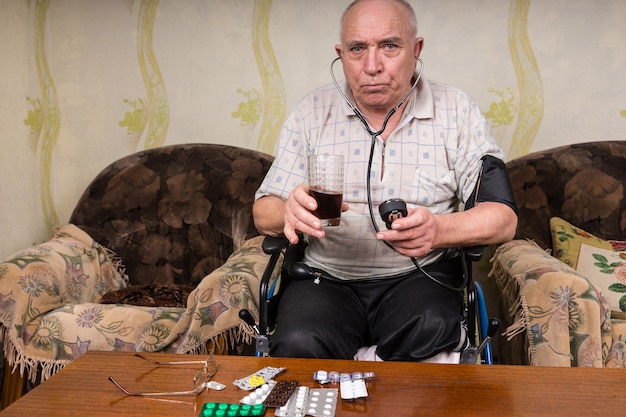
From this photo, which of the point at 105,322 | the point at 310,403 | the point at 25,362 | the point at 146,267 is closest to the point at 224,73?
the point at 146,267

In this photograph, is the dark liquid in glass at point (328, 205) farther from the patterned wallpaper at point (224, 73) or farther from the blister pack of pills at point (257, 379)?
the patterned wallpaper at point (224, 73)

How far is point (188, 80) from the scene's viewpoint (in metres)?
3.01

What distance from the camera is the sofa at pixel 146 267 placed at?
2006 millimetres

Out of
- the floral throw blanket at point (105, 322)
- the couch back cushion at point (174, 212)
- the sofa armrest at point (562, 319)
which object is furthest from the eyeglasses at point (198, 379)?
the couch back cushion at point (174, 212)

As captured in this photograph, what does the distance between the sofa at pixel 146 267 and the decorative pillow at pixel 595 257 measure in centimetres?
112

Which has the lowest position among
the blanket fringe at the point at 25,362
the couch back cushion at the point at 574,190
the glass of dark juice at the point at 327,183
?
the blanket fringe at the point at 25,362

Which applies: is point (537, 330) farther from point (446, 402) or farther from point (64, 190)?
point (64, 190)

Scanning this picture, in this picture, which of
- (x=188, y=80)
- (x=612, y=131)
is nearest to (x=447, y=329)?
(x=612, y=131)

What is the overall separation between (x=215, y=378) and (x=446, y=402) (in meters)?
0.46

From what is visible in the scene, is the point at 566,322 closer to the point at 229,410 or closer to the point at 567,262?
the point at 567,262

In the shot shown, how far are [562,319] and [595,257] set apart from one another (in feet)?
1.77

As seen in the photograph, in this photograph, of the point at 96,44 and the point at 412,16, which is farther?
the point at 96,44

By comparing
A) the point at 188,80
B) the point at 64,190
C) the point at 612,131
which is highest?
the point at 188,80

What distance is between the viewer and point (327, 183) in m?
1.47
